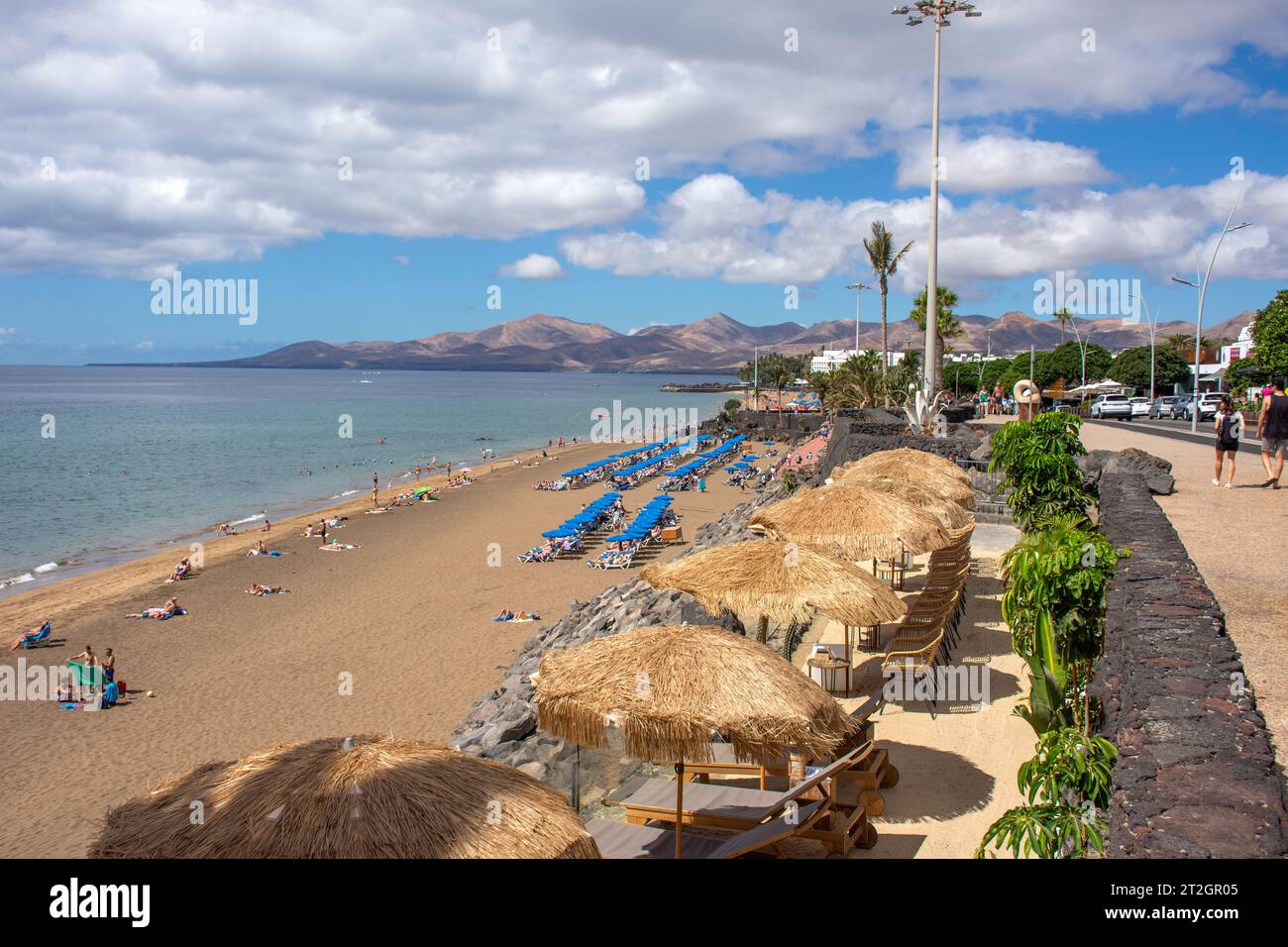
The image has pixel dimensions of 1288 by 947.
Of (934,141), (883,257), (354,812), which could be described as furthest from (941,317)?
(354,812)

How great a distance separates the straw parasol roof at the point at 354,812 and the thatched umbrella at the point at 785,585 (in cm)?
376

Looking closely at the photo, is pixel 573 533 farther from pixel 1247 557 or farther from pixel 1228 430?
pixel 1247 557

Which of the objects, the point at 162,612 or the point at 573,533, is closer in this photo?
the point at 162,612

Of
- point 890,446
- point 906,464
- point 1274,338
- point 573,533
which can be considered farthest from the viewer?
point 1274,338

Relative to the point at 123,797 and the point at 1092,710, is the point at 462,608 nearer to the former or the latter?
the point at 123,797

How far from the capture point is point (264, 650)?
15.0 metres

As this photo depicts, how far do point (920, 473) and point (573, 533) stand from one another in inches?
466

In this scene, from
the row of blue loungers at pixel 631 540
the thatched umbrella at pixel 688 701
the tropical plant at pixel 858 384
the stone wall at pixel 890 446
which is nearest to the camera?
the thatched umbrella at pixel 688 701

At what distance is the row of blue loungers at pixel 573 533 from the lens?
22.0 m

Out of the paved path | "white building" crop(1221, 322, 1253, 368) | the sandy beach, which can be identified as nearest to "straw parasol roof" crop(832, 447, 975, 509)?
the paved path

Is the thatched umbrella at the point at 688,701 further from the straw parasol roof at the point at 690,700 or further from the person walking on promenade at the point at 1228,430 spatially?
the person walking on promenade at the point at 1228,430

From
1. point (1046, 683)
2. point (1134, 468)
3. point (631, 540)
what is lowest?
point (631, 540)

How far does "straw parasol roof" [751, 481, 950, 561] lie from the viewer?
31.0ft

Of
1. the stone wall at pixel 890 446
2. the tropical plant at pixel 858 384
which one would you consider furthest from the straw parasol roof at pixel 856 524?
the tropical plant at pixel 858 384
